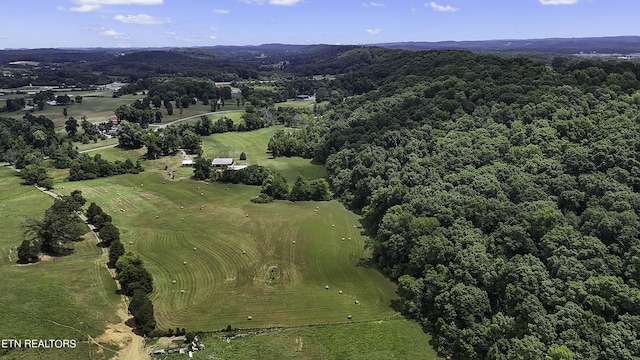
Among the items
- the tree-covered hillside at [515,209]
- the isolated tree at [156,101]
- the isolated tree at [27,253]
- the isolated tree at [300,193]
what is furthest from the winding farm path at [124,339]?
the isolated tree at [156,101]

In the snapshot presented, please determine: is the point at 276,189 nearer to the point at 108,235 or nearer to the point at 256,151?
the point at 108,235

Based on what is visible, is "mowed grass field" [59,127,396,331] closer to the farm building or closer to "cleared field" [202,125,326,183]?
the farm building

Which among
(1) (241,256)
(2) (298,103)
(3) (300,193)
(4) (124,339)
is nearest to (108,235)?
(1) (241,256)

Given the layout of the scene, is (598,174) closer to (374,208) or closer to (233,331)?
(374,208)

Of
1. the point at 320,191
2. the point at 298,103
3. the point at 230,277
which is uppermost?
the point at 298,103

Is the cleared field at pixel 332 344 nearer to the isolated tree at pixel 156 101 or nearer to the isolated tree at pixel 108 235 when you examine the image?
the isolated tree at pixel 108 235

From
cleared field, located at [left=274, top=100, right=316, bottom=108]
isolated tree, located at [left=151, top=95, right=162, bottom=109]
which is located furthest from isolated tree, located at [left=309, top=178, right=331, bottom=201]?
isolated tree, located at [left=151, top=95, right=162, bottom=109]
